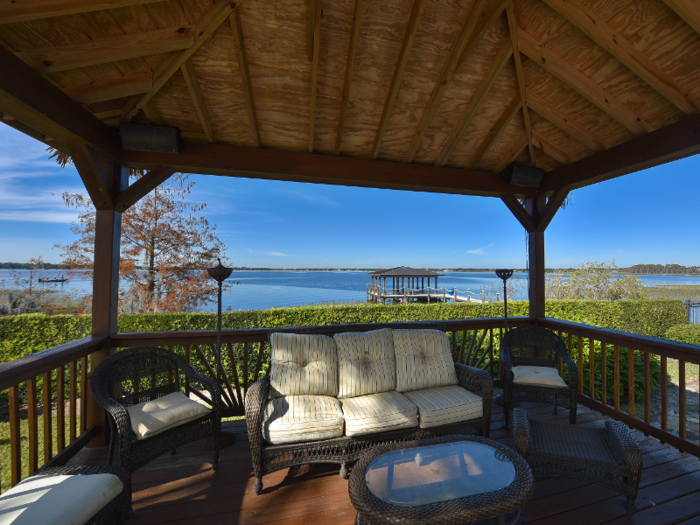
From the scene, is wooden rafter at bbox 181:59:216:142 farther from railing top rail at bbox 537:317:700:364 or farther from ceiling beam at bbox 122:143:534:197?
railing top rail at bbox 537:317:700:364

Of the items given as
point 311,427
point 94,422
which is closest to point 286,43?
point 311,427

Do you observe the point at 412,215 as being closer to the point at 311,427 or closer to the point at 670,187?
the point at 670,187

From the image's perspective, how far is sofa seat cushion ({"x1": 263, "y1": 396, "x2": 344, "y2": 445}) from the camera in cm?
231

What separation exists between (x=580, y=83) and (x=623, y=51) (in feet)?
1.45

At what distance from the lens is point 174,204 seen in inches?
316

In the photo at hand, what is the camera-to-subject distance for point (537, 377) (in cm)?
329

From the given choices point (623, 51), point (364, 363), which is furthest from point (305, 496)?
A: point (623, 51)

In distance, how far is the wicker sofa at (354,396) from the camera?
2.34 metres

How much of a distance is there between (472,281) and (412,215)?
2430cm

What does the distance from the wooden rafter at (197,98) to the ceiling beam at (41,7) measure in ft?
2.51

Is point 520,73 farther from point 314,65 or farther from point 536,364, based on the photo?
point 536,364

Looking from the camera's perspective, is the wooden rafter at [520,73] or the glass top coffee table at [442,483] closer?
the glass top coffee table at [442,483]

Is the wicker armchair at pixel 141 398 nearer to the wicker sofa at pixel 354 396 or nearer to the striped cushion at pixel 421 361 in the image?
the wicker sofa at pixel 354 396

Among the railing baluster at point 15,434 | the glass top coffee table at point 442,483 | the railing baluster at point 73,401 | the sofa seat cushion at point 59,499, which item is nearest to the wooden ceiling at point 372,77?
the railing baluster at point 15,434
